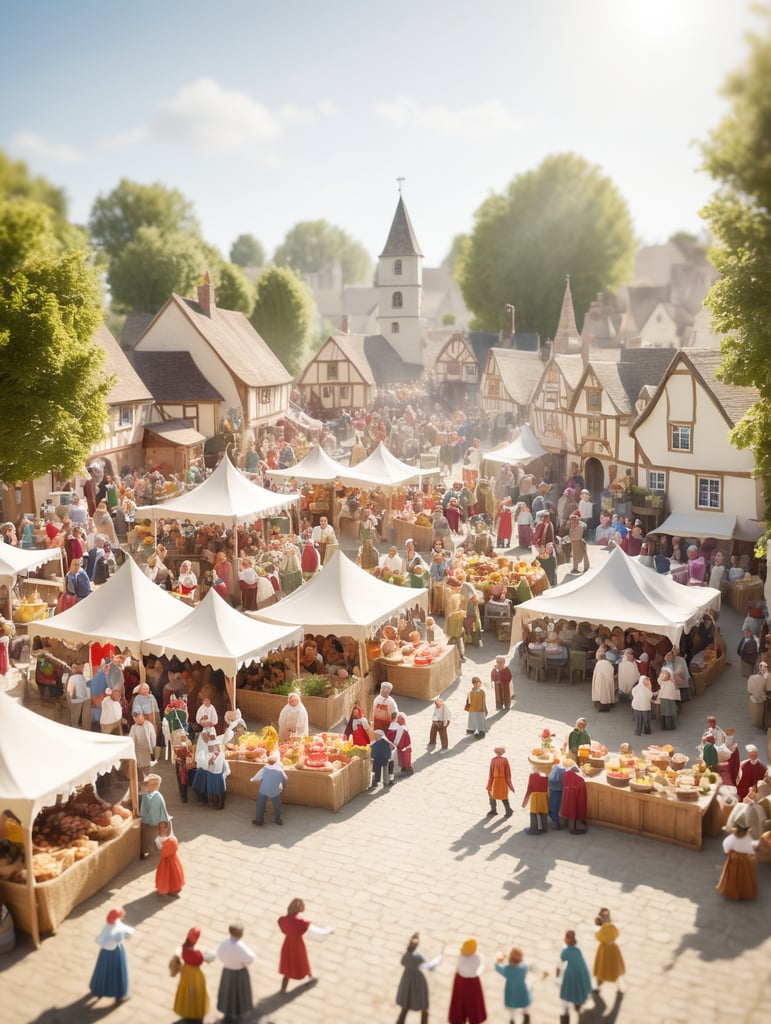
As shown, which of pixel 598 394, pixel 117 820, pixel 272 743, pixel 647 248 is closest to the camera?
pixel 117 820

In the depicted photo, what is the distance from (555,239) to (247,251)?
5884 cm

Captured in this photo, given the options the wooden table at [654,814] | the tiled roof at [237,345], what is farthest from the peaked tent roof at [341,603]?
the tiled roof at [237,345]

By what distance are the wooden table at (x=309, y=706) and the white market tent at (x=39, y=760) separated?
4149 millimetres

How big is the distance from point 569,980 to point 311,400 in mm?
48787

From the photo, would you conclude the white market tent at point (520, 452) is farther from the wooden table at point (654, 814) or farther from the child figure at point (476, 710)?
the wooden table at point (654, 814)

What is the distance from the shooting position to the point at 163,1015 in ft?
29.4

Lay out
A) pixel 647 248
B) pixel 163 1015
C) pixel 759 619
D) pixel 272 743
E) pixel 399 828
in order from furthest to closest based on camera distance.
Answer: pixel 647 248 < pixel 759 619 < pixel 272 743 < pixel 399 828 < pixel 163 1015

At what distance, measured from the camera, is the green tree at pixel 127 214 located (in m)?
60.2

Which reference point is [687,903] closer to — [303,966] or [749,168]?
[303,966]

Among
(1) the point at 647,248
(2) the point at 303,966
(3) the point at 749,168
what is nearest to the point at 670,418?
(3) the point at 749,168

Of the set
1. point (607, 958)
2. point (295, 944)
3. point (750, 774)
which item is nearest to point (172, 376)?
A: point (750, 774)

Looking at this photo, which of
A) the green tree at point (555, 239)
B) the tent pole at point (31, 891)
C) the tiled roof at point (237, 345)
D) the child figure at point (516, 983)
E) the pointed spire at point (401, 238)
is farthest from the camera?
the pointed spire at point (401, 238)

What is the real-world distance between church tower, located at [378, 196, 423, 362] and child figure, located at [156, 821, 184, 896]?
55810mm

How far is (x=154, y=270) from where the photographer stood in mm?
55906
